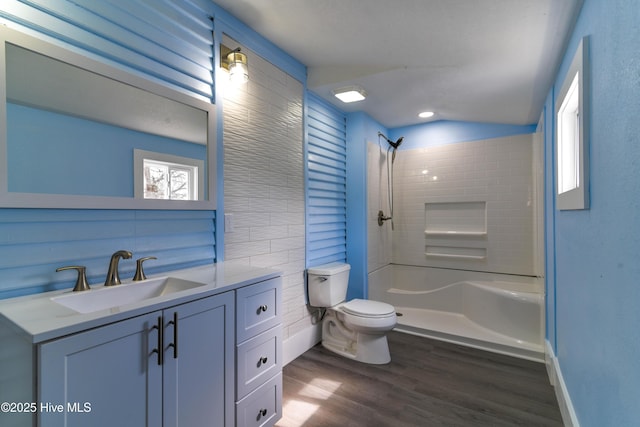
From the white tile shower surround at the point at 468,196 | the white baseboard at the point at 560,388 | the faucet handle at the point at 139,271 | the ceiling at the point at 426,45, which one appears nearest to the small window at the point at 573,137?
the ceiling at the point at 426,45

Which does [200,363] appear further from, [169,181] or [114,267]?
[169,181]

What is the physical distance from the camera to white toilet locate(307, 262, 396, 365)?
2350mm

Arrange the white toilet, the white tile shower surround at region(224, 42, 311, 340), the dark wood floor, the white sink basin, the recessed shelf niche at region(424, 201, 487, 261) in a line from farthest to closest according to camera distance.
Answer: the recessed shelf niche at region(424, 201, 487, 261), the white toilet, the white tile shower surround at region(224, 42, 311, 340), the dark wood floor, the white sink basin

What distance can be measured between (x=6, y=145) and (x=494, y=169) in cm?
381

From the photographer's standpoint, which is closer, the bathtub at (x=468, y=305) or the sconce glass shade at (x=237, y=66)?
the sconce glass shade at (x=237, y=66)

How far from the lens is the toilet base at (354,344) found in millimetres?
2396

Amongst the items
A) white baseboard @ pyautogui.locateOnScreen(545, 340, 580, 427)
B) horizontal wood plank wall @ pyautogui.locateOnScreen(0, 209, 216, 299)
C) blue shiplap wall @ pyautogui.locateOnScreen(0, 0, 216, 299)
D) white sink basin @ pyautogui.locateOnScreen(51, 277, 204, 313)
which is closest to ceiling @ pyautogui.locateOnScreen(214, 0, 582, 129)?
blue shiplap wall @ pyautogui.locateOnScreen(0, 0, 216, 299)

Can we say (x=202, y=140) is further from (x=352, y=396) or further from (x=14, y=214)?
(x=352, y=396)

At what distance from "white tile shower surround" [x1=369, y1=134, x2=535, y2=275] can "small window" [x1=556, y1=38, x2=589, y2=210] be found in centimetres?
A: 137

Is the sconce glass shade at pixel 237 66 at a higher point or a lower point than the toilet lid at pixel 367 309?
higher

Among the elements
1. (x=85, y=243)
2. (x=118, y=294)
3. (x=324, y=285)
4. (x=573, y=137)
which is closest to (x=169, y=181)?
(x=85, y=243)

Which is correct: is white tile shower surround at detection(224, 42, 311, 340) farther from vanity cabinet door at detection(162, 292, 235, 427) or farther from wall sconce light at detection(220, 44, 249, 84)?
vanity cabinet door at detection(162, 292, 235, 427)

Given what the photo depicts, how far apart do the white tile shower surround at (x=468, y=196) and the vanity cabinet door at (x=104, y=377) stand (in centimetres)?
250

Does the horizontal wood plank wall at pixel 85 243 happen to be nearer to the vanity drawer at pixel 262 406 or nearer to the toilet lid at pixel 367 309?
the vanity drawer at pixel 262 406
